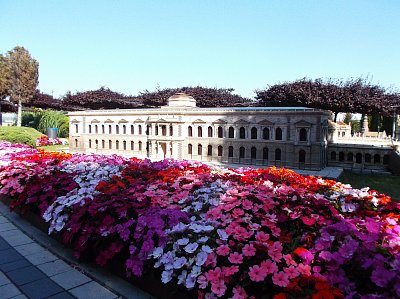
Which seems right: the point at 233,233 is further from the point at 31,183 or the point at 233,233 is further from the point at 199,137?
the point at 199,137

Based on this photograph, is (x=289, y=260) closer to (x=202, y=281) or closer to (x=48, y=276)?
(x=202, y=281)

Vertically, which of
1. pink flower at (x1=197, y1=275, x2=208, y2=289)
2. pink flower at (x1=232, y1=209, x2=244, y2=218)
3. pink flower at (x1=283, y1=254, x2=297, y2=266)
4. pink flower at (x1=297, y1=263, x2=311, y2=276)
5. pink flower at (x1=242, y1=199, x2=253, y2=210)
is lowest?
pink flower at (x1=197, y1=275, x2=208, y2=289)

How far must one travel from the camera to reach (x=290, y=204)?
530 centimetres

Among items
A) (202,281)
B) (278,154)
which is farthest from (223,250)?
(278,154)

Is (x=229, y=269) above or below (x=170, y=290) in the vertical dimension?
above

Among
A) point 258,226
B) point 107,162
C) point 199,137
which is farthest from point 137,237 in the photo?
point 199,137

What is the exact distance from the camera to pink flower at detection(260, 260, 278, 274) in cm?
355

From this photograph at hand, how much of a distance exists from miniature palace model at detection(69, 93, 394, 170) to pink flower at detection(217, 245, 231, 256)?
31.6 meters

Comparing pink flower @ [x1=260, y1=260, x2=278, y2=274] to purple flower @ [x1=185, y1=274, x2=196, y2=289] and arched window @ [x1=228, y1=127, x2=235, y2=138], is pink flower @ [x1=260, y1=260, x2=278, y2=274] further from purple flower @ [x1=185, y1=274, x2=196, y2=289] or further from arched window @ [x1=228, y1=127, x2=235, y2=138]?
arched window @ [x1=228, y1=127, x2=235, y2=138]

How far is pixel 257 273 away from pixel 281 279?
264 millimetres

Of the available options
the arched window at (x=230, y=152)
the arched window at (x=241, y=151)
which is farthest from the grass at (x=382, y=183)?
the arched window at (x=230, y=152)

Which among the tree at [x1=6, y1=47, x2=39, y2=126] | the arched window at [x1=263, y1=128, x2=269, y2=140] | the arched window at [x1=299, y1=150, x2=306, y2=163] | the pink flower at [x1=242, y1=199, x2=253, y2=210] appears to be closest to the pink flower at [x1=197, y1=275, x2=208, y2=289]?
the pink flower at [x1=242, y1=199, x2=253, y2=210]

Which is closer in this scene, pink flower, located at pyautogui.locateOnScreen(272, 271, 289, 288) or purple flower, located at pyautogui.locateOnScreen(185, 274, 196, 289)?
pink flower, located at pyautogui.locateOnScreen(272, 271, 289, 288)

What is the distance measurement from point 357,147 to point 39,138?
137 ft
